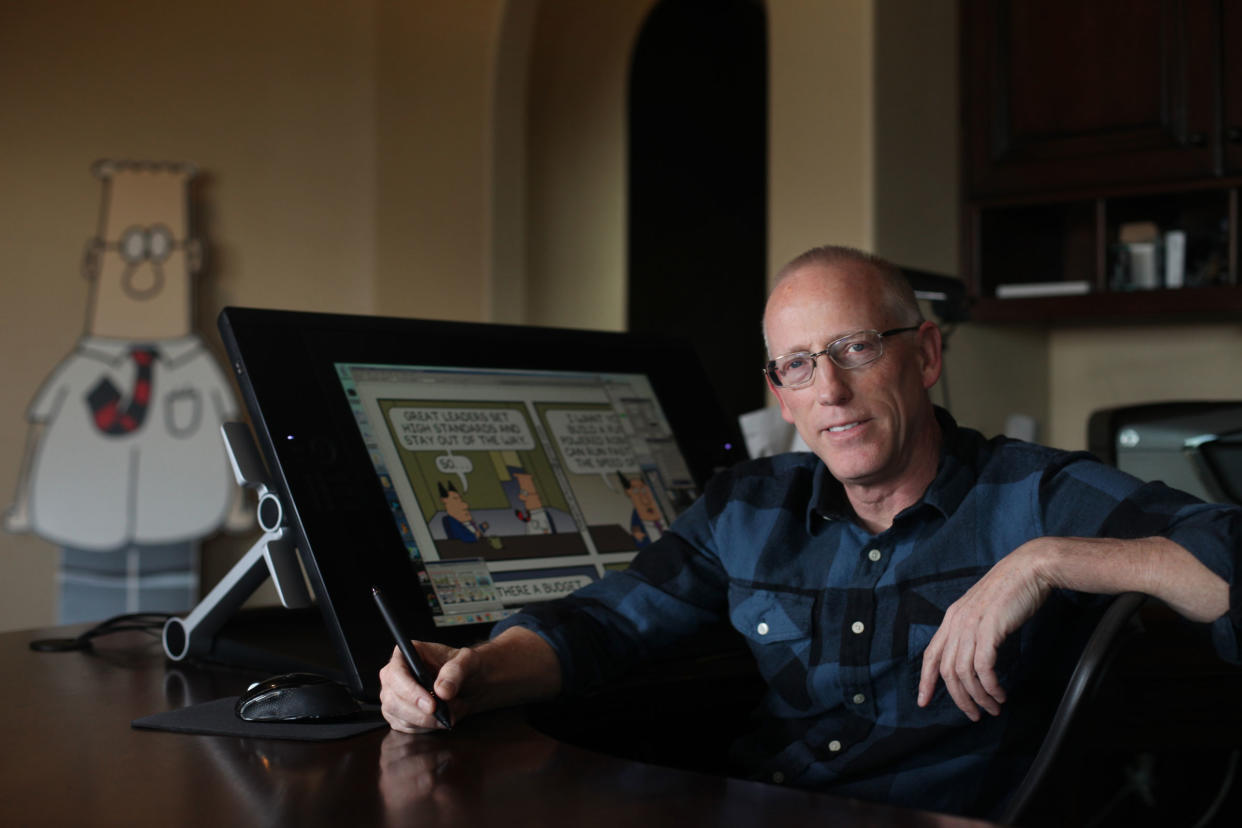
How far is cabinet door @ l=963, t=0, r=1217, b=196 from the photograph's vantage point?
3076mm

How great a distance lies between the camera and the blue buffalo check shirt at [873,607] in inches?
49.3

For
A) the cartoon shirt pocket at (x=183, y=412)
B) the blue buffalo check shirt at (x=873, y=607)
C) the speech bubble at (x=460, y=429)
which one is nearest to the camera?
the blue buffalo check shirt at (x=873, y=607)

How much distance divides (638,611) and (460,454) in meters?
0.30

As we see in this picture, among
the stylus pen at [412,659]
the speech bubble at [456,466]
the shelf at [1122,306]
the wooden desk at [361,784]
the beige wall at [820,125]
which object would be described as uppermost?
the beige wall at [820,125]

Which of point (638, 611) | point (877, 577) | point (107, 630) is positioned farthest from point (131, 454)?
point (877, 577)

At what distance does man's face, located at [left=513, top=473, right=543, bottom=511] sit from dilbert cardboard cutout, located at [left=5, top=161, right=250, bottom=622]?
97.3 inches

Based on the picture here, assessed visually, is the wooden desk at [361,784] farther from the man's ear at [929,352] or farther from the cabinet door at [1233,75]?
the cabinet door at [1233,75]

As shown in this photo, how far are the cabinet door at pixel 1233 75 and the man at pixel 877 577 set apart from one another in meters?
2.07

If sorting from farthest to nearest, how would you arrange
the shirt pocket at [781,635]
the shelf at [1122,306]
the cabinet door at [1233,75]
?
the shelf at [1122,306]
the cabinet door at [1233,75]
the shirt pocket at [781,635]

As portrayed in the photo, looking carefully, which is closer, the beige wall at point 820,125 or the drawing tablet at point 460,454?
the drawing tablet at point 460,454

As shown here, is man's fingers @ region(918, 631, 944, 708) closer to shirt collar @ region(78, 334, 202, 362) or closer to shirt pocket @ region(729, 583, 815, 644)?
shirt pocket @ region(729, 583, 815, 644)

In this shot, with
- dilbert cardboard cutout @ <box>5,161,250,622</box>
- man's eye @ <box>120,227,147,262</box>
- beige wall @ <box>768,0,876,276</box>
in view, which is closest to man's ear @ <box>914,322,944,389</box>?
beige wall @ <box>768,0,876,276</box>

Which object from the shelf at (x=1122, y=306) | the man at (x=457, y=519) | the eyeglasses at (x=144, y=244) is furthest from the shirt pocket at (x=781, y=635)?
the eyeglasses at (x=144, y=244)

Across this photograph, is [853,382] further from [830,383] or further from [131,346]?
[131,346]
